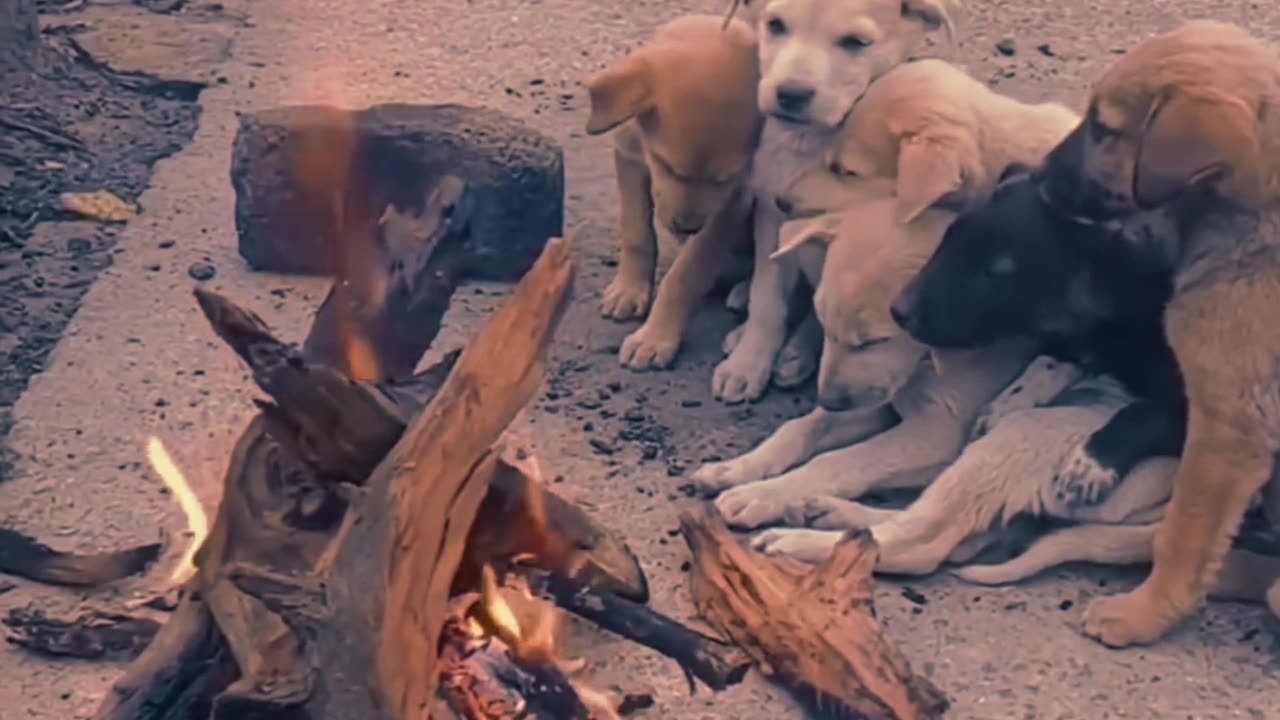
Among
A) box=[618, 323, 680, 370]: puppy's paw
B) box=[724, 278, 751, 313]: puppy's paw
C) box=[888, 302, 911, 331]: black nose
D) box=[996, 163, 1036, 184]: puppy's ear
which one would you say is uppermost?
box=[996, 163, 1036, 184]: puppy's ear

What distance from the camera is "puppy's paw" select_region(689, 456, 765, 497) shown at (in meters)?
4.22

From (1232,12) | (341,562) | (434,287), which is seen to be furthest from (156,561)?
(1232,12)

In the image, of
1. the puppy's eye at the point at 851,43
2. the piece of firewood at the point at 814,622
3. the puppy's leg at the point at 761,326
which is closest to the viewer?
the piece of firewood at the point at 814,622

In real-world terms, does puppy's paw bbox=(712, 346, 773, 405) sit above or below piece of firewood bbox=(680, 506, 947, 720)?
below

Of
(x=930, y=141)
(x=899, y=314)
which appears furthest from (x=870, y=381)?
(x=930, y=141)

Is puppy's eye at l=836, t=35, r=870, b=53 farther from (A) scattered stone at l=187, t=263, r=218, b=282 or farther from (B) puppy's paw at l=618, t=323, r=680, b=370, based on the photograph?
(A) scattered stone at l=187, t=263, r=218, b=282

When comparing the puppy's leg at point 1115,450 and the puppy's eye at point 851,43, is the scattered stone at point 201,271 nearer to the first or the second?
the puppy's eye at point 851,43

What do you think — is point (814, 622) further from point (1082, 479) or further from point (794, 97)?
point (794, 97)

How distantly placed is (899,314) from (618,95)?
3.03ft

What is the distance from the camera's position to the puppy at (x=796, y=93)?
4309 millimetres

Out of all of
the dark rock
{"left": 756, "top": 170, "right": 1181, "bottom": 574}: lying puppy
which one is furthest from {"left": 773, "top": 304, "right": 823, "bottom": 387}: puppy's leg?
the dark rock

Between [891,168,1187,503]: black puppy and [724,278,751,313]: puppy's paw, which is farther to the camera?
[724,278,751,313]: puppy's paw

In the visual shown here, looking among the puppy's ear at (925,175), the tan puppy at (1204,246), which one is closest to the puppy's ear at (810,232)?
the puppy's ear at (925,175)

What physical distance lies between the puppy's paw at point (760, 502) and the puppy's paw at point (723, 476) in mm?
60
